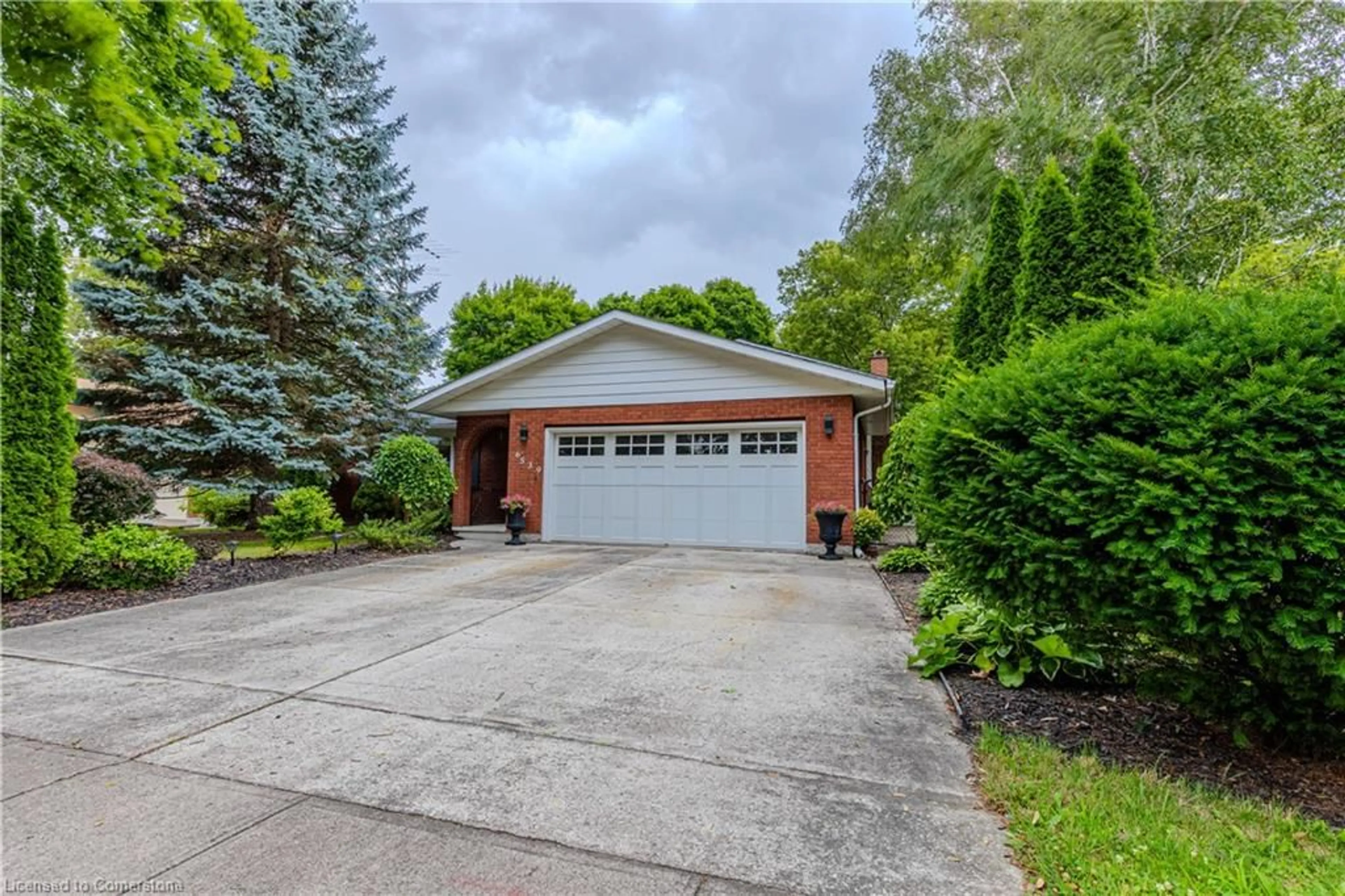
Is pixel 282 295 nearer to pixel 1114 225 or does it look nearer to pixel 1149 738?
pixel 1114 225

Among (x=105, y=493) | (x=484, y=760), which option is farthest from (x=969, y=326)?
(x=105, y=493)

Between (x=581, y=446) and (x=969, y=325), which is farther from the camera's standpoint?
(x=581, y=446)

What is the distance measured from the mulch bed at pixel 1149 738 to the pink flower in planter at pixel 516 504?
830 cm

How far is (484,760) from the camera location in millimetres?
2467

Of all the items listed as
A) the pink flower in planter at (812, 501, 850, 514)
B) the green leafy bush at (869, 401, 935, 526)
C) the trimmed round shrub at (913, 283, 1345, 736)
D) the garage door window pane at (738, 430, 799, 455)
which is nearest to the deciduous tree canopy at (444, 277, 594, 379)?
the garage door window pane at (738, 430, 799, 455)

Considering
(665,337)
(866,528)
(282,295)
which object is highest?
(282,295)

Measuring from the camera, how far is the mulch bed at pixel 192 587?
16.5 feet

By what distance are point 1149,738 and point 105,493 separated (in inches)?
366

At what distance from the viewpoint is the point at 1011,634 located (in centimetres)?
366

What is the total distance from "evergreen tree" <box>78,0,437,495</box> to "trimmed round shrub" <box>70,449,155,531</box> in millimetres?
3682

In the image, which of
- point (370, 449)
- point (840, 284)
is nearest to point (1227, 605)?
point (370, 449)

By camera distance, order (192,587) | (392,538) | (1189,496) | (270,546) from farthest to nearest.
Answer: (392,538)
(270,546)
(192,587)
(1189,496)

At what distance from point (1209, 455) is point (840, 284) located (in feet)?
76.9

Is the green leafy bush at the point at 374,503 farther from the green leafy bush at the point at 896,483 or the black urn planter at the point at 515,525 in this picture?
the green leafy bush at the point at 896,483
